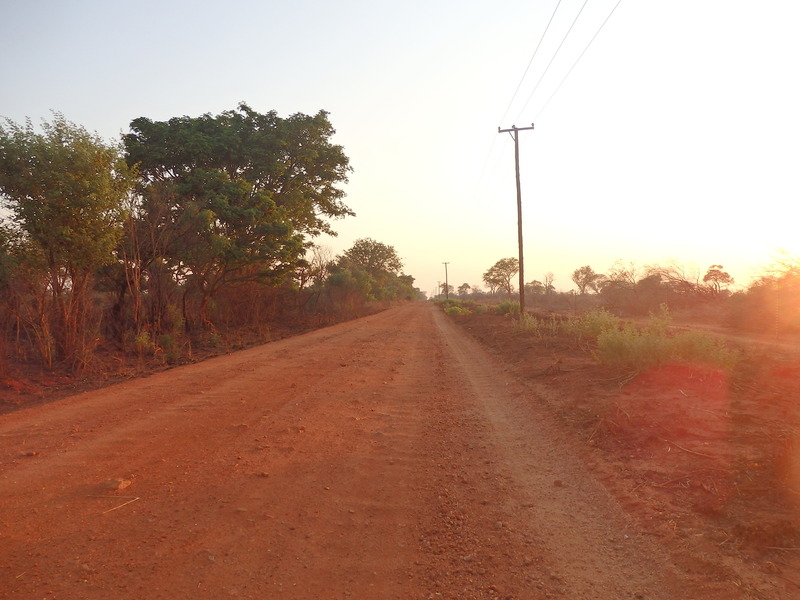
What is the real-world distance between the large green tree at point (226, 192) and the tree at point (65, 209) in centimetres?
317

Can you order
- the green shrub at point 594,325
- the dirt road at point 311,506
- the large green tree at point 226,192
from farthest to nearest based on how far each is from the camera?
the large green tree at point 226,192 → the green shrub at point 594,325 → the dirt road at point 311,506

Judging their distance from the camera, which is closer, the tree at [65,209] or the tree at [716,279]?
the tree at [65,209]

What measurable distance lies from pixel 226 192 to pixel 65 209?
8.17 metres

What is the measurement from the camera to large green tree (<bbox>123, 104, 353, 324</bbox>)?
53.9 ft

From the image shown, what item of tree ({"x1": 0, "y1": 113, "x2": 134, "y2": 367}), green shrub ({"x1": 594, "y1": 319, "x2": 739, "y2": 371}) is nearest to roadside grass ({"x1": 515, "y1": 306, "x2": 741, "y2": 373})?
green shrub ({"x1": 594, "y1": 319, "x2": 739, "y2": 371})

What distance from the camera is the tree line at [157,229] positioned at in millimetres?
10977

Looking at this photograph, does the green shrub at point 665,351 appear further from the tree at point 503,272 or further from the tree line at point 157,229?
the tree at point 503,272

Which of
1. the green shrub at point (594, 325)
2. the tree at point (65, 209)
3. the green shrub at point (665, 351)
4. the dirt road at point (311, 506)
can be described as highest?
the tree at point (65, 209)

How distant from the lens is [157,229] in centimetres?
1538

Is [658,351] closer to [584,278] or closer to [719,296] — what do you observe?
[719,296]

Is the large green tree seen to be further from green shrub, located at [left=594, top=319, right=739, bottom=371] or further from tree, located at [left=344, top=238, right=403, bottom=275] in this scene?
tree, located at [left=344, top=238, right=403, bottom=275]

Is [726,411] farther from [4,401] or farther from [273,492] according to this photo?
[4,401]

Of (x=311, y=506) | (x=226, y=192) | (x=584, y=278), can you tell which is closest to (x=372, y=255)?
(x=584, y=278)

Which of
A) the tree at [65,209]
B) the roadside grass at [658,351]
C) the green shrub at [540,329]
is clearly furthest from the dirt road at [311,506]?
the green shrub at [540,329]
